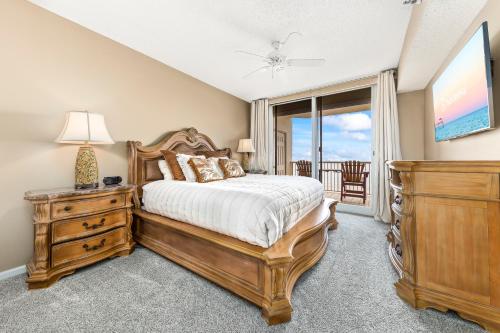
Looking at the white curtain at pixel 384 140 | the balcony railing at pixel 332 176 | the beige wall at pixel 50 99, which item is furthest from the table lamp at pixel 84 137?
the balcony railing at pixel 332 176

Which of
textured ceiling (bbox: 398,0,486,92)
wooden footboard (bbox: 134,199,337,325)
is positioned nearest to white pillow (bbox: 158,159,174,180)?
wooden footboard (bbox: 134,199,337,325)

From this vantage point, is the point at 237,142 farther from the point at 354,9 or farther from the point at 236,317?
the point at 236,317

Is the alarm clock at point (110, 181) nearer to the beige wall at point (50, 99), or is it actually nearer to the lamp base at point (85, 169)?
the lamp base at point (85, 169)

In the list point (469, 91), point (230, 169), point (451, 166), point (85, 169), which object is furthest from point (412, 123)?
point (85, 169)

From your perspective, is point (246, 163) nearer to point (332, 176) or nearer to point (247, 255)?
point (332, 176)

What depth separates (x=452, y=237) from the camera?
133 centimetres

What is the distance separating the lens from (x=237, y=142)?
4809 mm

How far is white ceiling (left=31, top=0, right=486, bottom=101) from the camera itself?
195cm

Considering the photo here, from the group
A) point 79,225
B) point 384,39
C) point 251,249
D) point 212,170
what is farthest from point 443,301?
point 79,225

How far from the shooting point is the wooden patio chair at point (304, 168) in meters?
4.88

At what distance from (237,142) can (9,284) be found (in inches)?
153

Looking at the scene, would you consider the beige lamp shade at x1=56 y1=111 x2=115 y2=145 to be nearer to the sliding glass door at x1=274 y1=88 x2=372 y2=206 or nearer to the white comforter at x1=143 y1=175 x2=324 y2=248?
the white comforter at x1=143 y1=175 x2=324 y2=248

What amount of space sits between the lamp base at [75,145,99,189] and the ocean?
3402mm

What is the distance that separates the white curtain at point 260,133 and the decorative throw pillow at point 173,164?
2313mm
